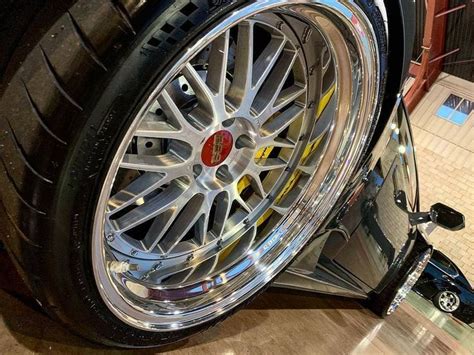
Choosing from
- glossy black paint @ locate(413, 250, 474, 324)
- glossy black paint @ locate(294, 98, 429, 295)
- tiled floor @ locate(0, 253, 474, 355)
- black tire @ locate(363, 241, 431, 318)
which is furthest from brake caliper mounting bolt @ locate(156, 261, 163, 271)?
glossy black paint @ locate(413, 250, 474, 324)

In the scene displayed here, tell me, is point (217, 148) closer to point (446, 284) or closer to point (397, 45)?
point (397, 45)

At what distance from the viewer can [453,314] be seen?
13.8 feet

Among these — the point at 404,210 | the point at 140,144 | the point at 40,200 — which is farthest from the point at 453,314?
the point at 40,200

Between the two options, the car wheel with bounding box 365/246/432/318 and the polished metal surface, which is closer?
the polished metal surface

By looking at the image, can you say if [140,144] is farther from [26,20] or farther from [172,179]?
[26,20]

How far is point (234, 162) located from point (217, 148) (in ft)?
0.37

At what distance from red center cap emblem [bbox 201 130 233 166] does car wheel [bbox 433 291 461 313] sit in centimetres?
356

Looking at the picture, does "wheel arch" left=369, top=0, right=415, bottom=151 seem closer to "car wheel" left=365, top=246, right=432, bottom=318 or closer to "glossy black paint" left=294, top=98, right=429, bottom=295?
"glossy black paint" left=294, top=98, right=429, bottom=295

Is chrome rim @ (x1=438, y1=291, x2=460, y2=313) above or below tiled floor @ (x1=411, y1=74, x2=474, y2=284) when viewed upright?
below

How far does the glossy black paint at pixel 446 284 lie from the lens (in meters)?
4.17

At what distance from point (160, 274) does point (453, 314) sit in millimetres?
3562

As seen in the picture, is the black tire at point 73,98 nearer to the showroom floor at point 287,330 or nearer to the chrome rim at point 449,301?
the showroom floor at point 287,330

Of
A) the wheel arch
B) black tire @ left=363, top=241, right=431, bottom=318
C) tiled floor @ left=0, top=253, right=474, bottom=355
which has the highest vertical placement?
the wheel arch

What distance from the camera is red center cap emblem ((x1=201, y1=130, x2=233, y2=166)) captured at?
1.19 m
